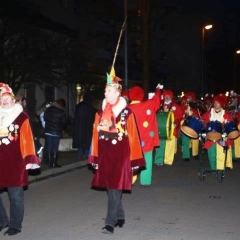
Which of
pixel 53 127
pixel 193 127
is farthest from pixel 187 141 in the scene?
pixel 193 127

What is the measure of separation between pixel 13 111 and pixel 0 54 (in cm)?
1456

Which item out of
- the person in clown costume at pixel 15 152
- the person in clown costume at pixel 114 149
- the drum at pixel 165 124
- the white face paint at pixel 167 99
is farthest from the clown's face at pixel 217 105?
the person in clown costume at pixel 15 152

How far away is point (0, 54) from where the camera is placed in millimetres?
21828

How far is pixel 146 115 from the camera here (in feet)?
38.8

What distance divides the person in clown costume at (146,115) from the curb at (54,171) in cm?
265

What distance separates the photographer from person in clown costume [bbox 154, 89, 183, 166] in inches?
617

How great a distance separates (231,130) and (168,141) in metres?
3.49

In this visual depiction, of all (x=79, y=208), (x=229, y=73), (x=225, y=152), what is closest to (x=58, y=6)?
(x=225, y=152)

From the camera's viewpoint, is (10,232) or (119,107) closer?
(10,232)

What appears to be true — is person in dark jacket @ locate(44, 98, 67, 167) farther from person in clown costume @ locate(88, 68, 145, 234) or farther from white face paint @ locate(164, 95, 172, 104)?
person in clown costume @ locate(88, 68, 145, 234)

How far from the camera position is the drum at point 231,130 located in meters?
12.4

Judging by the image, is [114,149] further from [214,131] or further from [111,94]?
[214,131]

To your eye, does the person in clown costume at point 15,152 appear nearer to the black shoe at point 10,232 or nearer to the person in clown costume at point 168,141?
the black shoe at point 10,232

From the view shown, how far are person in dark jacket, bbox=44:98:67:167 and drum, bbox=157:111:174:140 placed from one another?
231 centimetres
